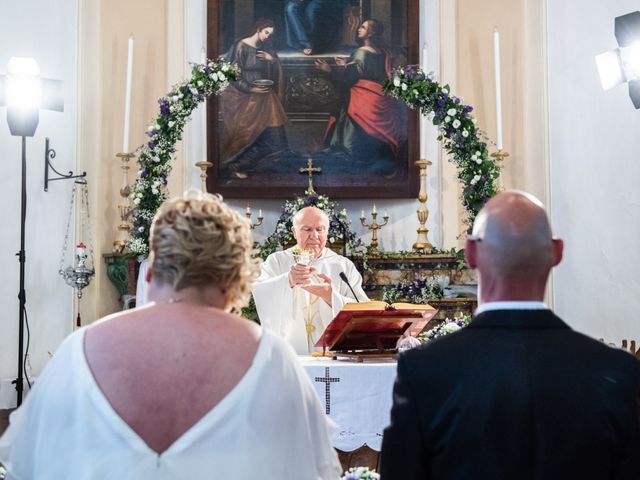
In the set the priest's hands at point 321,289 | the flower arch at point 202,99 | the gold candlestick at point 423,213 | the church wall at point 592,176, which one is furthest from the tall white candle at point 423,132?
the priest's hands at point 321,289

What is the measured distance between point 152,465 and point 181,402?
6.5 inches

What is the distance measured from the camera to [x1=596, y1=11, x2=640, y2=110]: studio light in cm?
621

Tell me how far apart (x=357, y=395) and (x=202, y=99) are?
Answer: 417 centimetres

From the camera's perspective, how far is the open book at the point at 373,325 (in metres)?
4.84

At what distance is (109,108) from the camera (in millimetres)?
9211

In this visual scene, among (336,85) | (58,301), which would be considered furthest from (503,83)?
(58,301)

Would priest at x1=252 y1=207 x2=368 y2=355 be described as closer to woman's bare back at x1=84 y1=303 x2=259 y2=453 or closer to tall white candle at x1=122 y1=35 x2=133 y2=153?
tall white candle at x1=122 y1=35 x2=133 y2=153

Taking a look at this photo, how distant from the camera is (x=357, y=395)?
16.2 ft

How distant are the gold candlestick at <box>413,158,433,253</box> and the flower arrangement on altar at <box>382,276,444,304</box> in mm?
458

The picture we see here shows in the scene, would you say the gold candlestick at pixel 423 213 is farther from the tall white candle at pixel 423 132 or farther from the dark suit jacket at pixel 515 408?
the dark suit jacket at pixel 515 408

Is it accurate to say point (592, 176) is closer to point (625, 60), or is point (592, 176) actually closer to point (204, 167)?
point (625, 60)

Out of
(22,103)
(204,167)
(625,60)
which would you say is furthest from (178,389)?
(204,167)

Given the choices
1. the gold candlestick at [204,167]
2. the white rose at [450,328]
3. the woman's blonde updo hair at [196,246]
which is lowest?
the white rose at [450,328]

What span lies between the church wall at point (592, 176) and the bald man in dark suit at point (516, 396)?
17.5 feet
